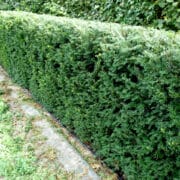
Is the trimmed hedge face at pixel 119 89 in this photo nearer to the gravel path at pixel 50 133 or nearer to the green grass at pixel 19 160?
the gravel path at pixel 50 133

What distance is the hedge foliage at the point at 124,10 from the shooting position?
14.8 ft

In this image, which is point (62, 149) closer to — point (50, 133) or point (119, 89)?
point (50, 133)

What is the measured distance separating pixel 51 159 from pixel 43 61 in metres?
1.53

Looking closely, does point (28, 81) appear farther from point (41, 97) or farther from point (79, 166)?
point (79, 166)

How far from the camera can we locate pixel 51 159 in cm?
382

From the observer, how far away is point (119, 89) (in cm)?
279

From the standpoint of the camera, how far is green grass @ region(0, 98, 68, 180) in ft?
11.7

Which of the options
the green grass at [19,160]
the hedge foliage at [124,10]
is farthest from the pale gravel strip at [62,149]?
the hedge foliage at [124,10]

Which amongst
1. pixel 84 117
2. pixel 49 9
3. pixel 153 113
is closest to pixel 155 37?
pixel 153 113

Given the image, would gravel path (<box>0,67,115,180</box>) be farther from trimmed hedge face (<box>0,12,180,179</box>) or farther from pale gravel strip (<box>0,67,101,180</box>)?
trimmed hedge face (<box>0,12,180,179</box>)

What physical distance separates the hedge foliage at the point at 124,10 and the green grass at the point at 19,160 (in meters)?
2.38

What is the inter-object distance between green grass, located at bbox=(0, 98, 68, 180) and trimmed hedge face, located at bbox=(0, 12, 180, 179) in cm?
56

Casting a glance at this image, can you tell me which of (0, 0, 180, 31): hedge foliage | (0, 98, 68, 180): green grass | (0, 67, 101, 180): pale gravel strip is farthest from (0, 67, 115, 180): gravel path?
(0, 0, 180, 31): hedge foliage

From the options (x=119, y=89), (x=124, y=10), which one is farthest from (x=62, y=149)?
(x=124, y=10)
